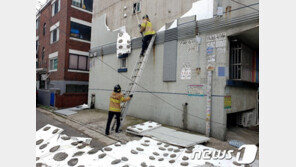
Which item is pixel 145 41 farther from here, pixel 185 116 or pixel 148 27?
pixel 185 116

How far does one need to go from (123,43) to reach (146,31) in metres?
2.47

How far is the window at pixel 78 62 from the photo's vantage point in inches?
676

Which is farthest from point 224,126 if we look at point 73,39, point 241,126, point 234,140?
point 73,39

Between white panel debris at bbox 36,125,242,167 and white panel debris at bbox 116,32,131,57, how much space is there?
20.9 ft

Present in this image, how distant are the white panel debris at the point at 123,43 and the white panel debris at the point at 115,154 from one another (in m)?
6.38

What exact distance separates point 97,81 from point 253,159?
11448mm

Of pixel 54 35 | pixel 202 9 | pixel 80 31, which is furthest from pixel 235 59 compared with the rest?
pixel 54 35

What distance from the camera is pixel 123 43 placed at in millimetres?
11039

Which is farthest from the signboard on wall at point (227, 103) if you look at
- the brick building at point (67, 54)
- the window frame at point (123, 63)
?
Answer: the brick building at point (67, 54)

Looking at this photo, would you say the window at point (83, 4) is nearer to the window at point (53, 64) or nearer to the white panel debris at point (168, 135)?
the window at point (53, 64)

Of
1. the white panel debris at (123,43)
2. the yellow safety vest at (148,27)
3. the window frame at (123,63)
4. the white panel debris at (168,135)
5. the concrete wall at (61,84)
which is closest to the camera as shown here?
the white panel debris at (168,135)

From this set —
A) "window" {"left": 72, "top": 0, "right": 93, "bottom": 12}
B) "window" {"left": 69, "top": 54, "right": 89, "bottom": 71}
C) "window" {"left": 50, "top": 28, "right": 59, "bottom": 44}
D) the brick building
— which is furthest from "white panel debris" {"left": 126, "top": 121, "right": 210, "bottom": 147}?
"window" {"left": 50, "top": 28, "right": 59, "bottom": 44}

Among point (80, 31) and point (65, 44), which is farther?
point (80, 31)

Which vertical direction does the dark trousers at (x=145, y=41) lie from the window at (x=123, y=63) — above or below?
above
